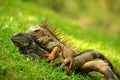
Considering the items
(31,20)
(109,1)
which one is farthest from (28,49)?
(109,1)

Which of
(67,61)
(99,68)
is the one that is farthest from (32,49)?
(99,68)

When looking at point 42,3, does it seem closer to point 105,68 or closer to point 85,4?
point 85,4

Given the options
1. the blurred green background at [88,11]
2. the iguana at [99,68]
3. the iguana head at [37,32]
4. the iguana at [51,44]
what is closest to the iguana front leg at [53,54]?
the iguana at [51,44]

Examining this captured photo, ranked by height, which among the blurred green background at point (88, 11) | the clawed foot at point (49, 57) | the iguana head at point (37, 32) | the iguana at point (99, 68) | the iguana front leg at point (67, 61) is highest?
the iguana head at point (37, 32)

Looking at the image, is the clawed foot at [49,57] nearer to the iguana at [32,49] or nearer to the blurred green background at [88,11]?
the iguana at [32,49]

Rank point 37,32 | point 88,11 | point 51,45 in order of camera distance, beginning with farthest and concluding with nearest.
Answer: point 88,11, point 37,32, point 51,45

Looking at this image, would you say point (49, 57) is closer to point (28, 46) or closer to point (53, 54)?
point (53, 54)

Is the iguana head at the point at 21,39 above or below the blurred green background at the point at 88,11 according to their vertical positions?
above
